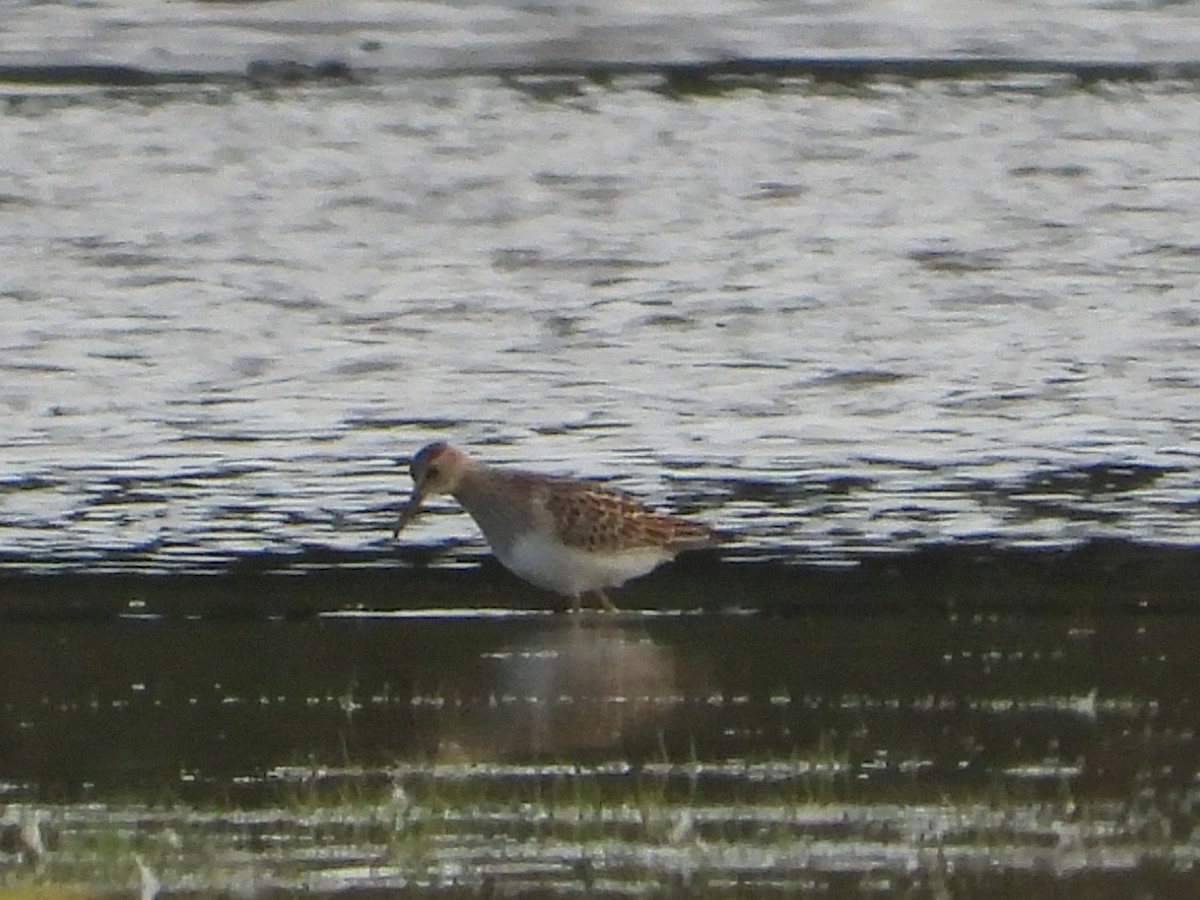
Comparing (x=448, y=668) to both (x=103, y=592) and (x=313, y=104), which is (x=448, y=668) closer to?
(x=103, y=592)

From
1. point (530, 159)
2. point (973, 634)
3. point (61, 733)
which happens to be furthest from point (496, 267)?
point (61, 733)

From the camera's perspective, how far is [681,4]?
24.1 m

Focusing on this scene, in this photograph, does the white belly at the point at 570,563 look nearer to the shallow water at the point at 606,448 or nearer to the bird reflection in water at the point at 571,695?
the shallow water at the point at 606,448

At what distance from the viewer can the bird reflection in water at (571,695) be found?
28.5 ft

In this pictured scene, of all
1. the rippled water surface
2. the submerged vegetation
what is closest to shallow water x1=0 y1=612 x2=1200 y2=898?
the submerged vegetation

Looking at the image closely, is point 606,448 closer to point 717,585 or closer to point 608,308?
point 717,585

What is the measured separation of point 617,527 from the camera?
429 inches

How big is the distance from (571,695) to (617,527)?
161cm

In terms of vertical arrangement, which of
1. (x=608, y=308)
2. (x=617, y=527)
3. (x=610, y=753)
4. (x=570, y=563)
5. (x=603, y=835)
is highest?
(x=603, y=835)

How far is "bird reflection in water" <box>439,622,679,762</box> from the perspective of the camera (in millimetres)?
8672

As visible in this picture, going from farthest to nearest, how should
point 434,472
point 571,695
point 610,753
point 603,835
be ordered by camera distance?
point 434,472 < point 571,695 < point 610,753 < point 603,835

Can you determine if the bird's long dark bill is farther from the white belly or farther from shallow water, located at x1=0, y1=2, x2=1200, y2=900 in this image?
the white belly

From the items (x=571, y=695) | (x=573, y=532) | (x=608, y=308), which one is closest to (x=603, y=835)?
(x=571, y=695)

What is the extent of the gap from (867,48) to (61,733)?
14.2 metres
